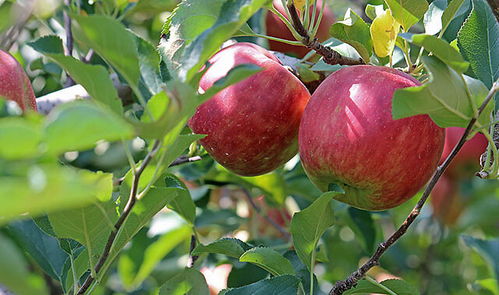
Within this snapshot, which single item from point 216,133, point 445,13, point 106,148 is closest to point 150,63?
point 216,133

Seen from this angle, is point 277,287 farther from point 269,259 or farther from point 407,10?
point 407,10

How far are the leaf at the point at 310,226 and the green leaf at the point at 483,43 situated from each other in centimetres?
27

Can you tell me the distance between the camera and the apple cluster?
894 millimetres

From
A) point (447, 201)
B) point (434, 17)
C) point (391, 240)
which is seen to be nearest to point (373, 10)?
point (434, 17)

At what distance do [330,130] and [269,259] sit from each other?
7.9 inches

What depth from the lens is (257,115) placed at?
0.99 metres

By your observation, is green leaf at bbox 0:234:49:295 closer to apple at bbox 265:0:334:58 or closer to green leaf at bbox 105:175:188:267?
green leaf at bbox 105:175:188:267

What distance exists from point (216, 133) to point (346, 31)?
23cm

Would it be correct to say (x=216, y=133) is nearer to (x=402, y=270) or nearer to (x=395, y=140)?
(x=395, y=140)

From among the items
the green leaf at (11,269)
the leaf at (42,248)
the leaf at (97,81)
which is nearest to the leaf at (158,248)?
the leaf at (42,248)

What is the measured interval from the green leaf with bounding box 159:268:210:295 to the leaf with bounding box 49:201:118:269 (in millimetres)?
151

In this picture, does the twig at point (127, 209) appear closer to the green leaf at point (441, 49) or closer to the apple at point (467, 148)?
the green leaf at point (441, 49)

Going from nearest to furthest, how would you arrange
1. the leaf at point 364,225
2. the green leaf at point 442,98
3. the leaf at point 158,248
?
1. the green leaf at point 442,98
2. the leaf at point 364,225
3. the leaf at point 158,248

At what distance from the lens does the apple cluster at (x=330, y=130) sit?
0.89 metres
